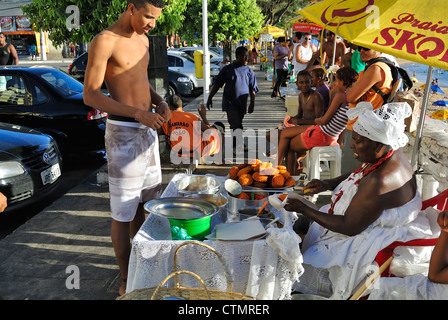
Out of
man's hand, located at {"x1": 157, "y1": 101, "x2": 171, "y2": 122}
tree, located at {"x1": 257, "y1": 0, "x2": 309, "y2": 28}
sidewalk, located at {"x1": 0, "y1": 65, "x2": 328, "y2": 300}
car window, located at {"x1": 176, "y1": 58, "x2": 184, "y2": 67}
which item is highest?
tree, located at {"x1": 257, "y1": 0, "x2": 309, "y2": 28}

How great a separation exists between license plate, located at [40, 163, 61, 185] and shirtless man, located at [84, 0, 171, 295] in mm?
2375

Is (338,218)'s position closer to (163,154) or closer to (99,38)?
(99,38)

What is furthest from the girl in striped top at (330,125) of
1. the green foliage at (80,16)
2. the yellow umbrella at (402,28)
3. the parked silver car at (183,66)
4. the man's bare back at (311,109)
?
the parked silver car at (183,66)

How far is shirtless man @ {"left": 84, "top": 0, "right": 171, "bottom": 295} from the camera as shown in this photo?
2.86 meters

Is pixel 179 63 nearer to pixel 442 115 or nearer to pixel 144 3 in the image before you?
pixel 442 115

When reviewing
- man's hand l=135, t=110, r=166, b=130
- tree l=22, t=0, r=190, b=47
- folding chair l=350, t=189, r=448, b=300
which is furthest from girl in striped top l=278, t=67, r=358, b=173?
tree l=22, t=0, r=190, b=47

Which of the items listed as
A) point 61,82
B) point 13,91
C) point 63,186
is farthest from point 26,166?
point 61,82

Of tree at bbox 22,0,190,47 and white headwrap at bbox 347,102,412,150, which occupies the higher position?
tree at bbox 22,0,190,47

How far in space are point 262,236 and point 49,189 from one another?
354 cm

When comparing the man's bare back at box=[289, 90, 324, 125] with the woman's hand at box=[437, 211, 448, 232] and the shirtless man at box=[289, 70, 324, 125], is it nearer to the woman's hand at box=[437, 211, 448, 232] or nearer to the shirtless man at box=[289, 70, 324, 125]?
the shirtless man at box=[289, 70, 324, 125]

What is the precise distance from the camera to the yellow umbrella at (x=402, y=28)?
8.71 ft

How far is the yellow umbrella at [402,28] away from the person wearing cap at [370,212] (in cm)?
37

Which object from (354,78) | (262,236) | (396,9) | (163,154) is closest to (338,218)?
(262,236)
